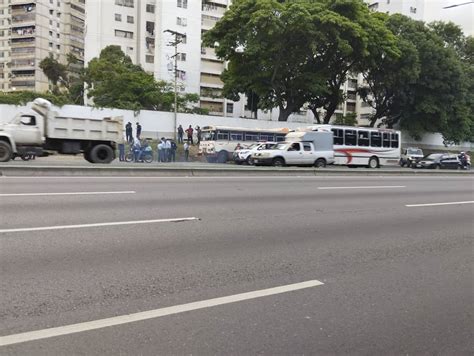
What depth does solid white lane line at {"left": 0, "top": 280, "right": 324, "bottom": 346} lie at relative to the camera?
3.53m

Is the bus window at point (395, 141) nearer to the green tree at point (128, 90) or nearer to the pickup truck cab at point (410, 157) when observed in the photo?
the pickup truck cab at point (410, 157)

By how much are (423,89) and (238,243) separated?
2017 inches

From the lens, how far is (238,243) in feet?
21.7

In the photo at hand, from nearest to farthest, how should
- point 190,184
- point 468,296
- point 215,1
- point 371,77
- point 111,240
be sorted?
point 468,296 → point 111,240 → point 190,184 → point 371,77 → point 215,1

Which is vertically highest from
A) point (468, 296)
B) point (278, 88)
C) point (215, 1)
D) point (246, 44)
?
point (215, 1)

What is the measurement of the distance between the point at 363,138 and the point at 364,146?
59cm

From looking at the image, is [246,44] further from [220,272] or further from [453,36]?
[220,272]

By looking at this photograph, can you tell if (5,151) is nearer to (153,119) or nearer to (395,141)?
(153,119)

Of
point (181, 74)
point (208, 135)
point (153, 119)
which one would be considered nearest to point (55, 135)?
point (208, 135)

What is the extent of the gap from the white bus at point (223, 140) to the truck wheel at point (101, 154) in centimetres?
1168

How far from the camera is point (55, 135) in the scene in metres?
20.3

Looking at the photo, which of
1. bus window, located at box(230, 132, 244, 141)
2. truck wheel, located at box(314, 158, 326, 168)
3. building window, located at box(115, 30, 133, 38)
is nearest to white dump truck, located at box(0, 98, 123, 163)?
truck wheel, located at box(314, 158, 326, 168)

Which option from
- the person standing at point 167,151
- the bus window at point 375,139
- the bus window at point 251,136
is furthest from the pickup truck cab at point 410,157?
the person standing at point 167,151

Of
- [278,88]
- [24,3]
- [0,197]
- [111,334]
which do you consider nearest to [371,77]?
[278,88]
